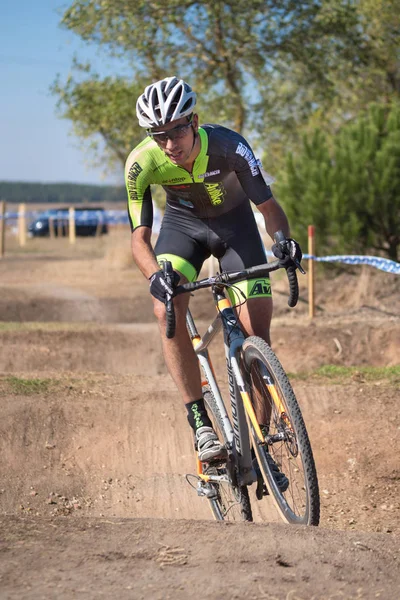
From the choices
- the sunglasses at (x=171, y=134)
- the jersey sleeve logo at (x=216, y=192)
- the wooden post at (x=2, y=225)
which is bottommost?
the jersey sleeve logo at (x=216, y=192)

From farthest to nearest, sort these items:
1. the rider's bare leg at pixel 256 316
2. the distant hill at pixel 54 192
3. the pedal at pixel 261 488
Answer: the distant hill at pixel 54 192, the rider's bare leg at pixel 256 316, the pedal at pixel 261 488

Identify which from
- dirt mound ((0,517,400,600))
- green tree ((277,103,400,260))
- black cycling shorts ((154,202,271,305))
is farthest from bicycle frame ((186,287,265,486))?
green tree ((277,103,400,260))

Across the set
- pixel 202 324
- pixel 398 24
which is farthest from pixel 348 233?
pixel 398 24

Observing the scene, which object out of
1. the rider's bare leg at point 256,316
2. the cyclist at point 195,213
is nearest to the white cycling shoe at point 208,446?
the cyclist at point 195,213

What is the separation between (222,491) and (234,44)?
1592cm

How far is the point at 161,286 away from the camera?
4645 mm

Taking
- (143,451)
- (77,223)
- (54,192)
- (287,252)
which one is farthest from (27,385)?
(54,192)

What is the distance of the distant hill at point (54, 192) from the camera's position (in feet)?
313

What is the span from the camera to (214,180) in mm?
5207

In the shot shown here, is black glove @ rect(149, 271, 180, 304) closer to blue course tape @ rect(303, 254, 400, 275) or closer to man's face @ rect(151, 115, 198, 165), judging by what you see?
man's face @ rect(151, 115, 198, 165)

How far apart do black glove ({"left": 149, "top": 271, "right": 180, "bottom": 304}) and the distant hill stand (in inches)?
3512

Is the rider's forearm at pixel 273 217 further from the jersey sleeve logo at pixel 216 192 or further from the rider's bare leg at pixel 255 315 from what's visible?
the rider's bare leg at pixel 255 315

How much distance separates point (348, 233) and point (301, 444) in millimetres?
10213

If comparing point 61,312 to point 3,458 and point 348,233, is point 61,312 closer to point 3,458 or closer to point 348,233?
point 348,233
